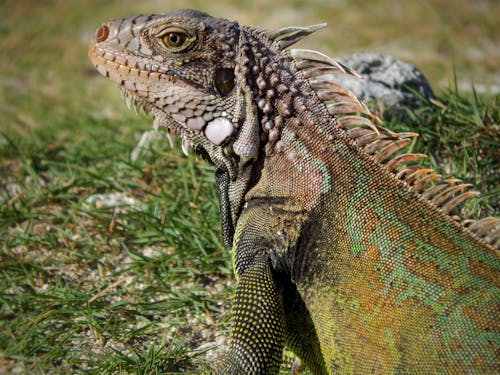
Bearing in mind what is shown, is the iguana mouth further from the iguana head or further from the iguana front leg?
the iguana front leg

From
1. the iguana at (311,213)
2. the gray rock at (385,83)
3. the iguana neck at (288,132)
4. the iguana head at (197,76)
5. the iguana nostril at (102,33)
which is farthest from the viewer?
the gray rock at (385,83)

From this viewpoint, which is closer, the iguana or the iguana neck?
the iguana

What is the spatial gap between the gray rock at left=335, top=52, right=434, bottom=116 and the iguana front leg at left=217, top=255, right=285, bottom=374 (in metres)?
2.50

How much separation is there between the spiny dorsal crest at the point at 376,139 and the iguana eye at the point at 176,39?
0.47 metres

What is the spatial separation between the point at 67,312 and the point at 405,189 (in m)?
2.21

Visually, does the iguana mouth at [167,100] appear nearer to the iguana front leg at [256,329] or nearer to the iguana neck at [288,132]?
the iguana neck at [288,132]

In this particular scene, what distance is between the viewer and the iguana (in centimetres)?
261

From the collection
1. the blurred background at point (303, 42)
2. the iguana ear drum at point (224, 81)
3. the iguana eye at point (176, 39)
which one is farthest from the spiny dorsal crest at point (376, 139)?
the blurred background at point (303, 42)

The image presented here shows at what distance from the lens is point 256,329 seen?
109 inches

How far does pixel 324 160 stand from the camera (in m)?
3.00

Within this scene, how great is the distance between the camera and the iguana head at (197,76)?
3.13 m

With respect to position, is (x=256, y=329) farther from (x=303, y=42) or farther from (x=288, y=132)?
(x=303, y=42)

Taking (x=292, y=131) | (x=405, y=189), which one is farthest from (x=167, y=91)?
(x=405, y=189)

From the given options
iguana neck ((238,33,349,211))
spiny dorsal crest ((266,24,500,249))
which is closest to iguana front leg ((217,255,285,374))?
iguana neck ((238,33,349,211))
